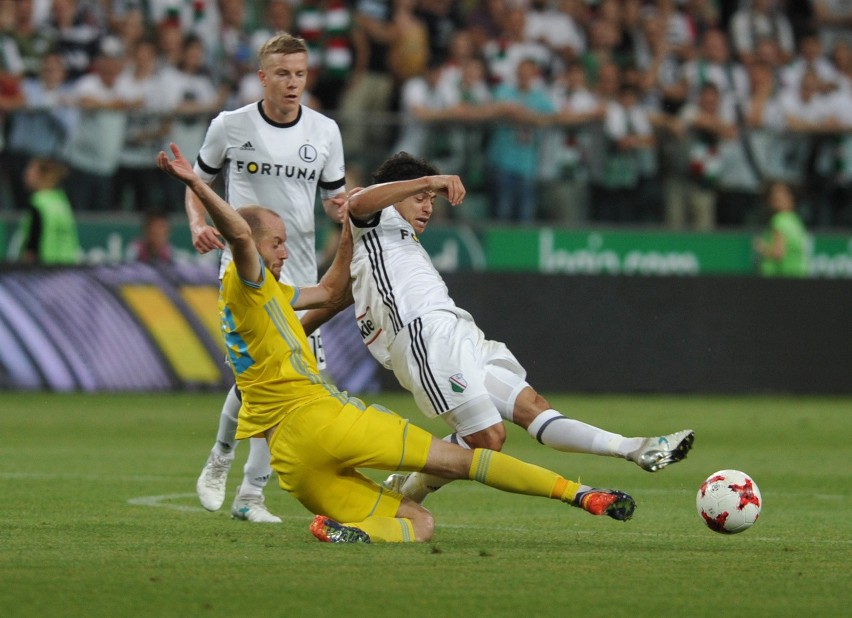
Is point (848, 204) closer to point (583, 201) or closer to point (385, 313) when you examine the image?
point (583, 201)

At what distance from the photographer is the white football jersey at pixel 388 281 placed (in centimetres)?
768

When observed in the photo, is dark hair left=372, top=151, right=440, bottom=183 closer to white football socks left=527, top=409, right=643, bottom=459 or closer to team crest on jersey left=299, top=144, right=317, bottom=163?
team crest on jersey left=299, top=144, right=317, bottom=163

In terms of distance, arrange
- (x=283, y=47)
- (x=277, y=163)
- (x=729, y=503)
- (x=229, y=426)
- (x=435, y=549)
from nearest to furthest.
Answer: (x=435, y=549) → (x=729, y=503) → (x=283, y=47) → (x=229, y=426) → (x=277, y=163)

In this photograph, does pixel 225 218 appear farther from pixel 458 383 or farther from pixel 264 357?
pixel 458 383

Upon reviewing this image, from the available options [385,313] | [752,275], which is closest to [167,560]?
[385,313]

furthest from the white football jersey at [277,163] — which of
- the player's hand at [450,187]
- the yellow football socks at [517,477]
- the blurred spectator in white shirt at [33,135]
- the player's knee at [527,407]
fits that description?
the blurred spectator in white shirt at [33,135]

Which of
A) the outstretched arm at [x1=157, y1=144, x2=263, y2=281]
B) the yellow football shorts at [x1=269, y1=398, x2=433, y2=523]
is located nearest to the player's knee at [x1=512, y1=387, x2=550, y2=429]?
the yellow football shorts at [x1=269, y1=398, x2=433, y2=523]

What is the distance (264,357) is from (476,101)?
1139cm

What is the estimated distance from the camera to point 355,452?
273 inches

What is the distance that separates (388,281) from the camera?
7754 mm

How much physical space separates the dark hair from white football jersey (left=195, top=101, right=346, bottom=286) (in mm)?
671

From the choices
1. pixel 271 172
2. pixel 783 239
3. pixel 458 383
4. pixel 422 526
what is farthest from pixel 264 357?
pixel 783 239

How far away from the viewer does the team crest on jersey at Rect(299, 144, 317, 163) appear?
28.0 feet

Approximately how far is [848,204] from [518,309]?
15.0 feet
